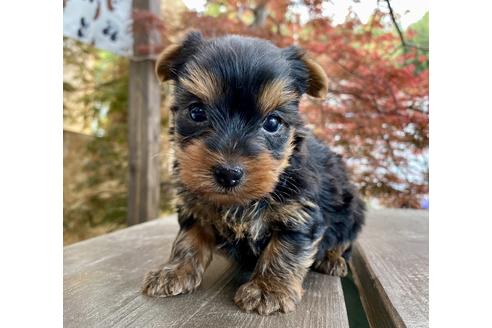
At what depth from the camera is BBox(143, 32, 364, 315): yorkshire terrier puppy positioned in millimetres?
1866

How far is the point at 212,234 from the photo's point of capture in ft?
7.76

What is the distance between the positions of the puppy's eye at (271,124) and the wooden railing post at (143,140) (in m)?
3.56

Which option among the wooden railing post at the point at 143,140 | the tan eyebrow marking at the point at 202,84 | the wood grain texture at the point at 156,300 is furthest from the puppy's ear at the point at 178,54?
the wooden railing post at the point at 143,140

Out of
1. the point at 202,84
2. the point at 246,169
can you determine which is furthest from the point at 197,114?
the point at 246,169

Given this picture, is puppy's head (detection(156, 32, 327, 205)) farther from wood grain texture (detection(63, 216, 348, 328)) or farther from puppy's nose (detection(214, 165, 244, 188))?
wood grain texture (detection(63, 216, 348, 328))

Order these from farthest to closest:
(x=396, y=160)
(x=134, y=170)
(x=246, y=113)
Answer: (x=134, y=170)
(x=396, y=160)
(x=246, y=113)

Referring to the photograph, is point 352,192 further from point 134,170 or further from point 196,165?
A: point 134,170

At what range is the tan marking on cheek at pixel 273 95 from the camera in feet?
6.44

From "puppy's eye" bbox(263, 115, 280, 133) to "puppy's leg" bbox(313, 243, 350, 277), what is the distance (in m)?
0.99

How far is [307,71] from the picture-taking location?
2385 millimetres

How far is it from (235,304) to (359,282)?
111 centimetres

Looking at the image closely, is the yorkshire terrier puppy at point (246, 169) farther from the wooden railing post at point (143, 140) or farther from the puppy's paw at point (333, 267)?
the wooden railing post at point (143, 140)

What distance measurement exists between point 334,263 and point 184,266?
3.19 feet
